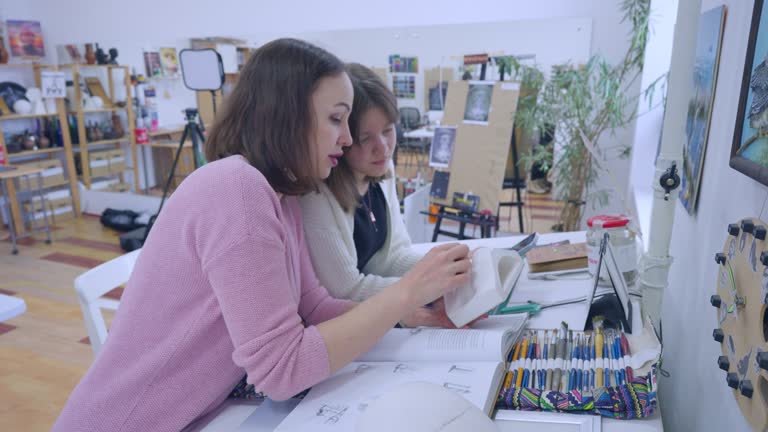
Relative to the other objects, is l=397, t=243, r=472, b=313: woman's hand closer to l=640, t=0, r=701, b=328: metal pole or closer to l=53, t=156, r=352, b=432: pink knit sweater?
l=53, t=156, r=352, b=432: pink knit sweater

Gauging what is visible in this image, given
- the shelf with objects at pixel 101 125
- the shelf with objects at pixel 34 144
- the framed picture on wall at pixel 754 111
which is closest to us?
the framed picture on wall at pixel 754 111

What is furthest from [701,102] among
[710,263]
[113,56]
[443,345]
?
[113,56]

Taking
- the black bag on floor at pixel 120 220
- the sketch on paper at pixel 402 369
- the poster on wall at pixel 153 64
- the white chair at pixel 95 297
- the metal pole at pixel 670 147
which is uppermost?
the poster on wall at pixel 153 64

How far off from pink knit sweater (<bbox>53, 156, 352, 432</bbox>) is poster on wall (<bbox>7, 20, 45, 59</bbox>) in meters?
5.33

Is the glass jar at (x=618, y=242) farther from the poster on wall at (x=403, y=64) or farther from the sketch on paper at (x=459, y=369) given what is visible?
the poster on wall at (x=403, y=64)

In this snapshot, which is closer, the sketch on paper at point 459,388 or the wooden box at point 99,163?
the sketch on paper at point 459,388

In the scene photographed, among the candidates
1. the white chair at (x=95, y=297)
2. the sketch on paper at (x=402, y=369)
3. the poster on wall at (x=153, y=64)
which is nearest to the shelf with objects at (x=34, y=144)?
the poster on wall at (x=153, y=64)

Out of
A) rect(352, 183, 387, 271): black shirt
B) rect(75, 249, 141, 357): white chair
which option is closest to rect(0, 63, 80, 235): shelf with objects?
rect(75, 249, 141, 357): white chair

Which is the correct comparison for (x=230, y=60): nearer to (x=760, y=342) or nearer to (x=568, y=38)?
(x=568, y=38)

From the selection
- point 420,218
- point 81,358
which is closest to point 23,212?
point 81,358

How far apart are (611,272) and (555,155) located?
8.33ft

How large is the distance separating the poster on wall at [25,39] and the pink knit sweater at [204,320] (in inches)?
210

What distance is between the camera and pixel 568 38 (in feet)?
10.2

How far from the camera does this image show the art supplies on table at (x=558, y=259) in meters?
1.21
